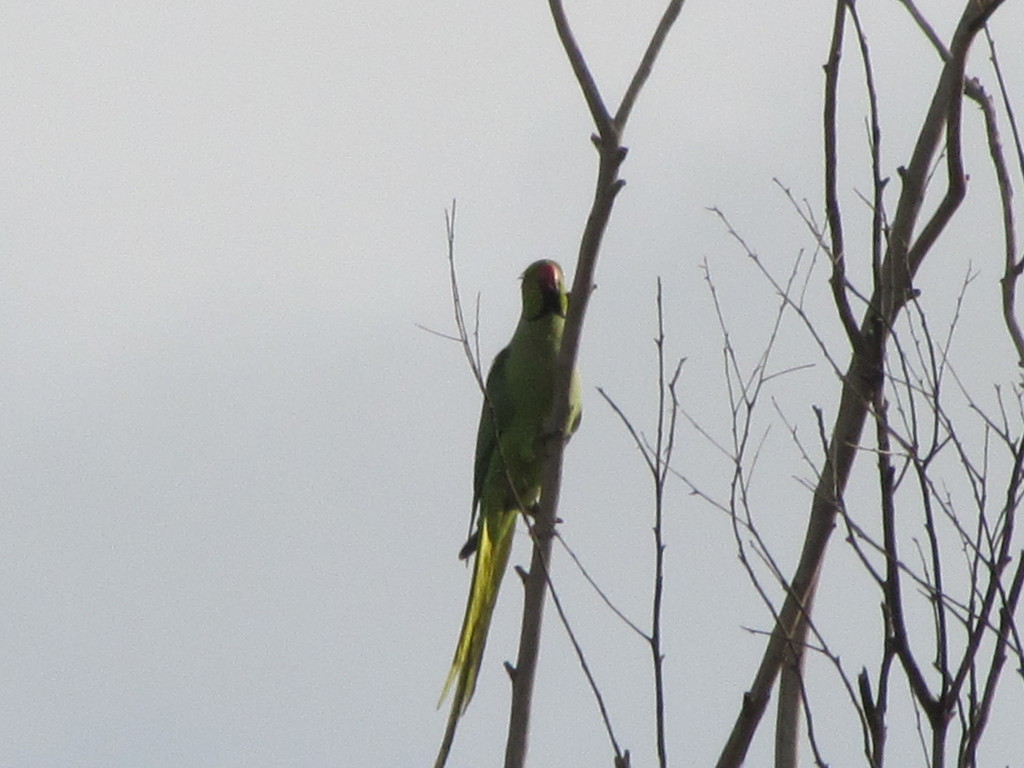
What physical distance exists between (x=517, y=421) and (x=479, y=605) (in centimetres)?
78

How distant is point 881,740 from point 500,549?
11.2 feet

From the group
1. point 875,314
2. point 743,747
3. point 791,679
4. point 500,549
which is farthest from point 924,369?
point 500,549

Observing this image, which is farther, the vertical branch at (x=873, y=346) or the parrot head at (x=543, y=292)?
the parrot head at (x=543, y=292)

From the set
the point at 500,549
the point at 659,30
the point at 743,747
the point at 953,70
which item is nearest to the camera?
the point at 743,747

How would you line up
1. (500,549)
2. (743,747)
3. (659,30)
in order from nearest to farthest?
(743,747), (659,30), (500,549)

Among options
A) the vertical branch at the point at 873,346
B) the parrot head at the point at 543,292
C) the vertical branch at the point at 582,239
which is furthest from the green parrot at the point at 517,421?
the vertical branch at the point at 873,346

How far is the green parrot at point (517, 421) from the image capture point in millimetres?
5836

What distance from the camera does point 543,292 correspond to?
240 inches

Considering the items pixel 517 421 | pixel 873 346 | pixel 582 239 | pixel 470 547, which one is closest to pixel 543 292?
pixel 517 421

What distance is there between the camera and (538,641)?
3479 mm

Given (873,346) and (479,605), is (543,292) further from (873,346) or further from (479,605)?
(873,346)

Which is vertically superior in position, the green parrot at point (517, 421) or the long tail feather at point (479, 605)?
the green parrot at point (517, 421)

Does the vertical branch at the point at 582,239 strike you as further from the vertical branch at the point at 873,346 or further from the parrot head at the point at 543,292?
the parrot head at the point at 543,292

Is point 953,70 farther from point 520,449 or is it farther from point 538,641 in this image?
point 520,449
